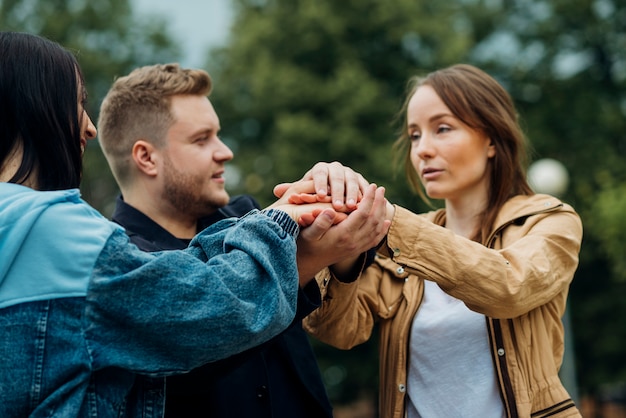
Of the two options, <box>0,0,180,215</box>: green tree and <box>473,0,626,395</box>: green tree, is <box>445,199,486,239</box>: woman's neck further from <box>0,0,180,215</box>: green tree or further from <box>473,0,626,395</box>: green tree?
<box>0,0,180,215</box>: green tree

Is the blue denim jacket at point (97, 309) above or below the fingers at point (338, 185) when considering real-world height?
below

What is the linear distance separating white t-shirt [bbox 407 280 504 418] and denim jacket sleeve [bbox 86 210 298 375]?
1166mm

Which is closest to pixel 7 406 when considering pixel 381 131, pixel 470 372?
pixel 470 372

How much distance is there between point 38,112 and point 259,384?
152 centimetres

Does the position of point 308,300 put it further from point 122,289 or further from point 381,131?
point 381,131

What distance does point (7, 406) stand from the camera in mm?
1848

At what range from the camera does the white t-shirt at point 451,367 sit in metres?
2.95

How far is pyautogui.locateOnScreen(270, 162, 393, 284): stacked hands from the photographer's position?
247 cm

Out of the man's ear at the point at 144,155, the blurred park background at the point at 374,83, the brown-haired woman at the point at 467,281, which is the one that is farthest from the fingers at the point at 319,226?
the blurred park background at the point at 374,83

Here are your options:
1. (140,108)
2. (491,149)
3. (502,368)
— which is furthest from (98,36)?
(502,368)

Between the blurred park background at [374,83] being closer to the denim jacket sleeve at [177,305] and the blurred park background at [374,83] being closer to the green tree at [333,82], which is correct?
the green tree at [333,82]

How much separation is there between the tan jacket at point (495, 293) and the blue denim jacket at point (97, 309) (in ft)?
2.85

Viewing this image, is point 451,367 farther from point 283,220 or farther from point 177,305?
point 177,305

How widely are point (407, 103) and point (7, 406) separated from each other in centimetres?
234
